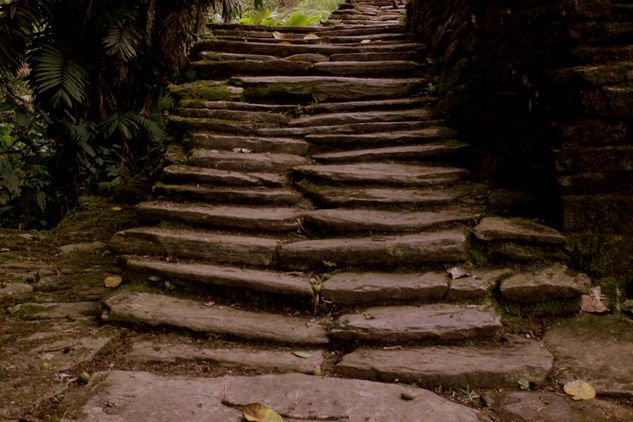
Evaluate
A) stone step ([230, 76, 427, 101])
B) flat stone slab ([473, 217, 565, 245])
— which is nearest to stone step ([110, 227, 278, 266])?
flat stone slab ([473, 217, 565, 245])

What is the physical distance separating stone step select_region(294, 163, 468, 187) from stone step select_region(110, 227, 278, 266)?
2.31 feet

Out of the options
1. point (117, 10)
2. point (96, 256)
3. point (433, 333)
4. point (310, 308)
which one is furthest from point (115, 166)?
point (433, 333)

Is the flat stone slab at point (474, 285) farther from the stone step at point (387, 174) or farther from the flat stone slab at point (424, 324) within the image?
the stone step at point (387, 174)

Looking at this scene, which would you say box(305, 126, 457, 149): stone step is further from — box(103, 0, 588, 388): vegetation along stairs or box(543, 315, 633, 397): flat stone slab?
box(543, 315, 633, 397): flat stone slab

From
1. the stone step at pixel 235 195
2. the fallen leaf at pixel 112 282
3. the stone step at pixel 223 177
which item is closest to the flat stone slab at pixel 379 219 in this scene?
the stone step at pixel 235 195

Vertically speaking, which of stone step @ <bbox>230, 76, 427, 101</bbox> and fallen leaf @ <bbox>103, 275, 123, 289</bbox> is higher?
stone step @ <bbox>230, 76, 427, 101</bbox>

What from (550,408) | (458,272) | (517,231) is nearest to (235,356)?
(458,272)

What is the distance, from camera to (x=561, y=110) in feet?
8.69

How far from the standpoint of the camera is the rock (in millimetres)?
3471

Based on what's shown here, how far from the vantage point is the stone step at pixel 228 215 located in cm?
303

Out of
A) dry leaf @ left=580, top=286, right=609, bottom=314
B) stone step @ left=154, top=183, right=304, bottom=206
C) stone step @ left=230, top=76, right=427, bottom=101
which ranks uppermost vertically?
stone step @ left=230, top=76, right=427, bottom=101

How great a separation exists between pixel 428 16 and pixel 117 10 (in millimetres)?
3047

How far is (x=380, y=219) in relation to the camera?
9.65 ft

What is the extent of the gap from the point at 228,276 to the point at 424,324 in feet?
3.49
